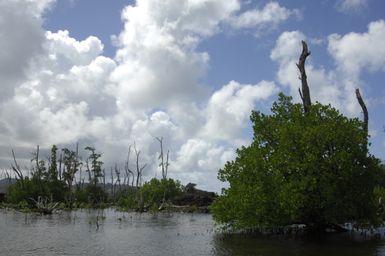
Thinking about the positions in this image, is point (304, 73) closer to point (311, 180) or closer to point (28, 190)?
point (311, 180)

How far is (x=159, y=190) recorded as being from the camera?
316 feet

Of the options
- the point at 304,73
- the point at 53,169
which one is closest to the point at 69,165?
the point at 53,169

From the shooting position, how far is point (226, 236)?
1519 inches

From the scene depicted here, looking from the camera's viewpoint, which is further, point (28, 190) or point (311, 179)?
point (28, 190)

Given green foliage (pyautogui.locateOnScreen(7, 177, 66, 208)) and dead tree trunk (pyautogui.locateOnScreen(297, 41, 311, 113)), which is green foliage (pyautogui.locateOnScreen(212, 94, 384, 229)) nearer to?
dead tree trunk (pyautogui.locateOnScreen(297, 41, 311, 113))

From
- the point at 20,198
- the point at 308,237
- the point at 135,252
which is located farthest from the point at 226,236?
the point at 20,198

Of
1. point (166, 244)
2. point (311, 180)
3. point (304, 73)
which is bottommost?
point (166, 244)

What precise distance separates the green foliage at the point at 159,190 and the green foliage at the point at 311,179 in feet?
178

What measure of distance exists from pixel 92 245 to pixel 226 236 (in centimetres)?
1068

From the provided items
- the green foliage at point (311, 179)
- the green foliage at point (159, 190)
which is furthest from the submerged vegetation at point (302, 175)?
the green foliage at point (159, 190)

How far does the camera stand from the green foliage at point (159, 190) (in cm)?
9438

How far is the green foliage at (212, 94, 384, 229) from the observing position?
35.2m

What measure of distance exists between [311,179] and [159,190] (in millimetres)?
62876

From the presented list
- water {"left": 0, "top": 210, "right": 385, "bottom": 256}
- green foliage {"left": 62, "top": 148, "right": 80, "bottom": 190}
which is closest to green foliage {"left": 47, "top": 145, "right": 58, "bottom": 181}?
green foliage {"left": 62, "top": 148, "right": 80, "bottom": 190}
